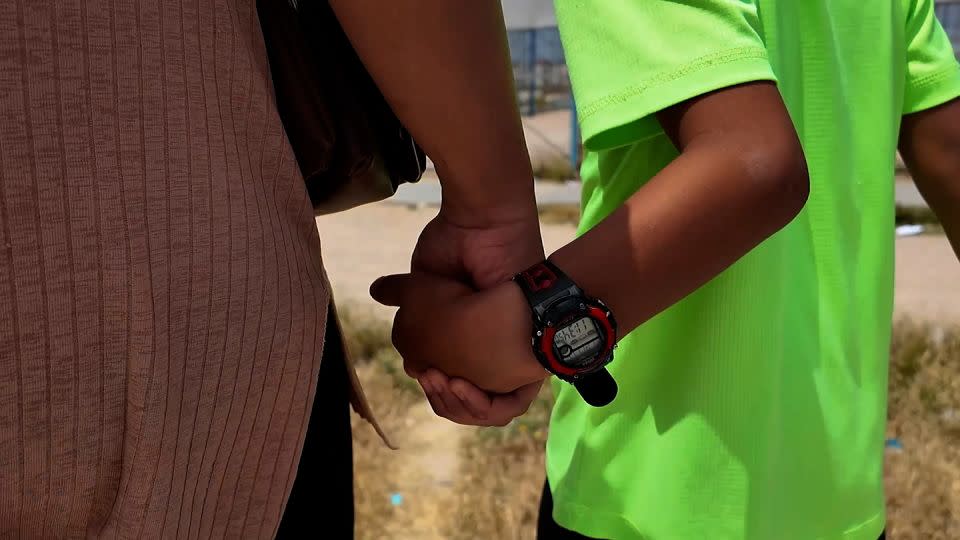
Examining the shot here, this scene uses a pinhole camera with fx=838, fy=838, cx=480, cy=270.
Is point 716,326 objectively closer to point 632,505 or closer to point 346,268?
point 632,505

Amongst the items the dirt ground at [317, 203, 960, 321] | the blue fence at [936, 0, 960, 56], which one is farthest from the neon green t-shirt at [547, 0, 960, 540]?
the blue fence at [936, 0, 960, 56]

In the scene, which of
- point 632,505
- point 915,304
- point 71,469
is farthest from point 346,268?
point 71,469

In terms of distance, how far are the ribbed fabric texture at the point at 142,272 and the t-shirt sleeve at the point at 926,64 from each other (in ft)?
2.05

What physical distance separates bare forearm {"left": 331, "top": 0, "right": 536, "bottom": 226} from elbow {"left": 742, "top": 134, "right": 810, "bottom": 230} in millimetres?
158

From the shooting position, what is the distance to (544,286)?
22.8 inches

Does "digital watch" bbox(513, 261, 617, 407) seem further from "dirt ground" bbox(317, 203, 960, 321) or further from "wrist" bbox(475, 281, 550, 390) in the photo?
"dirt ground" bbox(317, 203, 960, 321)

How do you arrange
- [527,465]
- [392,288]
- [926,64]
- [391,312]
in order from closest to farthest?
[392,288] < [926,64] < [527,465] < [391,312]

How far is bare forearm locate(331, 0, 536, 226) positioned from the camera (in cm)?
51

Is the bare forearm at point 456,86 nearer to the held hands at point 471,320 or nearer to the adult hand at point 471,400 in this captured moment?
the held hands at point 471,320

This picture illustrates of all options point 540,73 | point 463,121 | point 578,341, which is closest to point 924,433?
point 578,341

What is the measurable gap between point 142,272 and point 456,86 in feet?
0.74

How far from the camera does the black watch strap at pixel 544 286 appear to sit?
0.57m

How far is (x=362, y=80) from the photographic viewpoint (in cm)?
59

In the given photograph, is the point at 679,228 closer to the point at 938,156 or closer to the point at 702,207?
the point at 702,207
